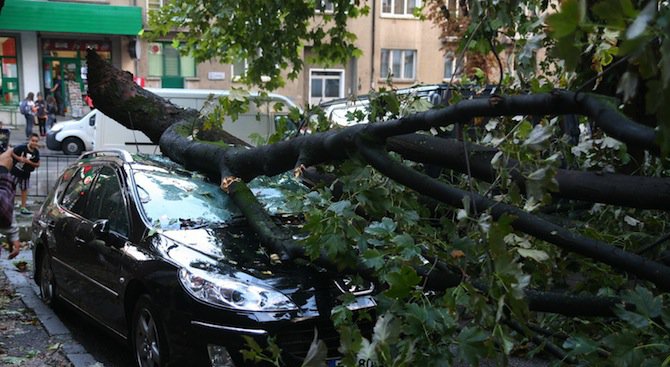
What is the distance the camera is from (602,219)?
179 inches

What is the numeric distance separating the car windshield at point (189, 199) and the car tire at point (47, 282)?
6.24 feet

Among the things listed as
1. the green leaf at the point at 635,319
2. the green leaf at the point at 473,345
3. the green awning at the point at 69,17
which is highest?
the green awning at the point at 69,17

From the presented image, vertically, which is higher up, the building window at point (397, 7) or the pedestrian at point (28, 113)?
the building window at point (397, 7)

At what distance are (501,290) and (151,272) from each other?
2879mm

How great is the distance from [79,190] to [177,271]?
Result: 2516 millimetres

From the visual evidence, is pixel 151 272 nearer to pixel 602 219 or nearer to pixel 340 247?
pixel 340 247

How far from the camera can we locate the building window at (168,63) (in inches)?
1192

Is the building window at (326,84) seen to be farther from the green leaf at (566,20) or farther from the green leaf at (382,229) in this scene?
the green leaf at (566,20)

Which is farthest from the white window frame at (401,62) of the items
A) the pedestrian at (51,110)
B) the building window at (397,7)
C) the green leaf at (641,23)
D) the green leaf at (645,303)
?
the green leaf at (641,23)

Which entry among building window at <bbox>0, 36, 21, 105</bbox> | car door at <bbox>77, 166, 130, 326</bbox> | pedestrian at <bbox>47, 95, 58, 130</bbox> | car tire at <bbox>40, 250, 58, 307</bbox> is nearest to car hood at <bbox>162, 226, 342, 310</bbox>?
car door at <bbox>77, 166, 130, 326</bbox>

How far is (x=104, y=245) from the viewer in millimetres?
5512

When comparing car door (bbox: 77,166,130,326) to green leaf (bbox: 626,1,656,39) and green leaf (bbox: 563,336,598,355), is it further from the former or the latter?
green leaf (bbox: 626,1,656,39)

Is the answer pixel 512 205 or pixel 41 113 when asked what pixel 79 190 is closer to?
pixel 512 205

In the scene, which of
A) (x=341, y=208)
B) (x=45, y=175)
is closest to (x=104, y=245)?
(x=341, y=208)
